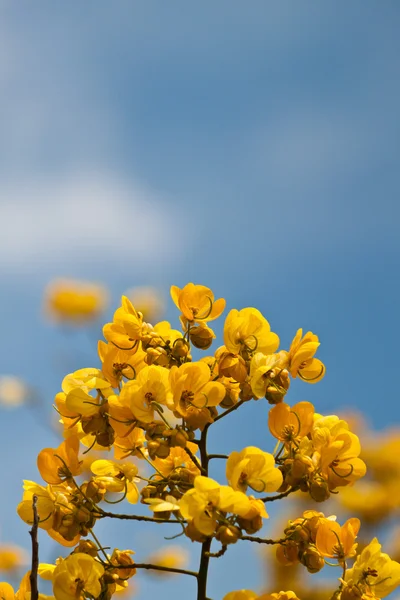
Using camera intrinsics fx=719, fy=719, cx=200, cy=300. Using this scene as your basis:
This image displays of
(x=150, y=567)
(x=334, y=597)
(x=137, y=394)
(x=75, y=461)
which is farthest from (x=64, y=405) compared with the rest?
(x=334, y=597)

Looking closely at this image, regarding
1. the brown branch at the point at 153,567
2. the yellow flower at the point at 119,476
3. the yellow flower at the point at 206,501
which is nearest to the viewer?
the yellow flower at the point at 206,501

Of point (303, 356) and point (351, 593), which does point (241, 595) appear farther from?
point (303, 356)

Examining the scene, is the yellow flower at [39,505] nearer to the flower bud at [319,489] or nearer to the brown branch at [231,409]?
the brown branch at [231,409]

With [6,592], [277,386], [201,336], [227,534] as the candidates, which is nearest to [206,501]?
[227,534]

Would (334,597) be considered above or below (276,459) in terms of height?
below

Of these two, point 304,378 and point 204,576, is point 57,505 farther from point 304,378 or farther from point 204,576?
point 304,378

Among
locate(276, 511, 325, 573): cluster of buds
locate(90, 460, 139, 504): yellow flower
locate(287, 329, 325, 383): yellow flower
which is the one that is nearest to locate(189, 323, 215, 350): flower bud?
locate(287, 329, 325, 383): yellow flower

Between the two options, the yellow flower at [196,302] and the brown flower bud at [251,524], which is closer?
the brown flower bud at [251,524]

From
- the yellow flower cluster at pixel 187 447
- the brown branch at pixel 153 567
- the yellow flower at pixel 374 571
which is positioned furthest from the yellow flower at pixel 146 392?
the yellow flower at pixel 374 571
